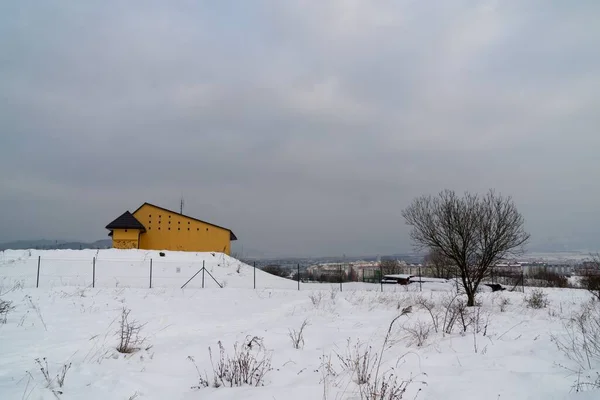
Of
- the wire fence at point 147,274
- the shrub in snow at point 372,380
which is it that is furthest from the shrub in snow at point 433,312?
the wire fence at point 147,274

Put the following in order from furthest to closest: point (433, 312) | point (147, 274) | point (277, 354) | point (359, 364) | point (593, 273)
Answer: point (147, 274) → point (593, 273) → point (433, 312) → point (277, 354) → point (359, 364)

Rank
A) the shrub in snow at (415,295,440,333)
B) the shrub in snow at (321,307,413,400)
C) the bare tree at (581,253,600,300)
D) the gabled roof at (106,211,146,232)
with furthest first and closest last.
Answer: the gabled roof at (106,211,146,232) → the bare tree at (581,253,600,300) → the shrub in snow at (415,295,440,333) → the shrub in snow at (321,307,413,400)

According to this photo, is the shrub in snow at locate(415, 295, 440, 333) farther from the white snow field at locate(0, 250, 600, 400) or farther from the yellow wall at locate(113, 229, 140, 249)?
the yellow wall at locate(113, 229, 140, 249)

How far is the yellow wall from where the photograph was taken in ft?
126

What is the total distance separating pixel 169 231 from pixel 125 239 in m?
4.40

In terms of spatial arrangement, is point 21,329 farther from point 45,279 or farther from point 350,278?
point 350,278

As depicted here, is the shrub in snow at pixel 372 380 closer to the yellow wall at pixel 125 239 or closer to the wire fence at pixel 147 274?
the wire fence at pixel 147 274

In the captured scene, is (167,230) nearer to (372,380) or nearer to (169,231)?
(169,231)

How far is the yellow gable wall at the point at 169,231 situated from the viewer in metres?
39.8

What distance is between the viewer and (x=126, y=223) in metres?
38.5

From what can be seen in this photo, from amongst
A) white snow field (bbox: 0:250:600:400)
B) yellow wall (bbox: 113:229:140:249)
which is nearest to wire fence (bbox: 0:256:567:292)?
yellow wall (bbox: 113:229:140:249)

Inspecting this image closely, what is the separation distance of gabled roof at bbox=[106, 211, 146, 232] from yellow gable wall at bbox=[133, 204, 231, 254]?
Answer: 3.43 feet

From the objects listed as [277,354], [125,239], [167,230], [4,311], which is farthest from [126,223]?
[277,354]

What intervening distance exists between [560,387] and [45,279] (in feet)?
92.5
